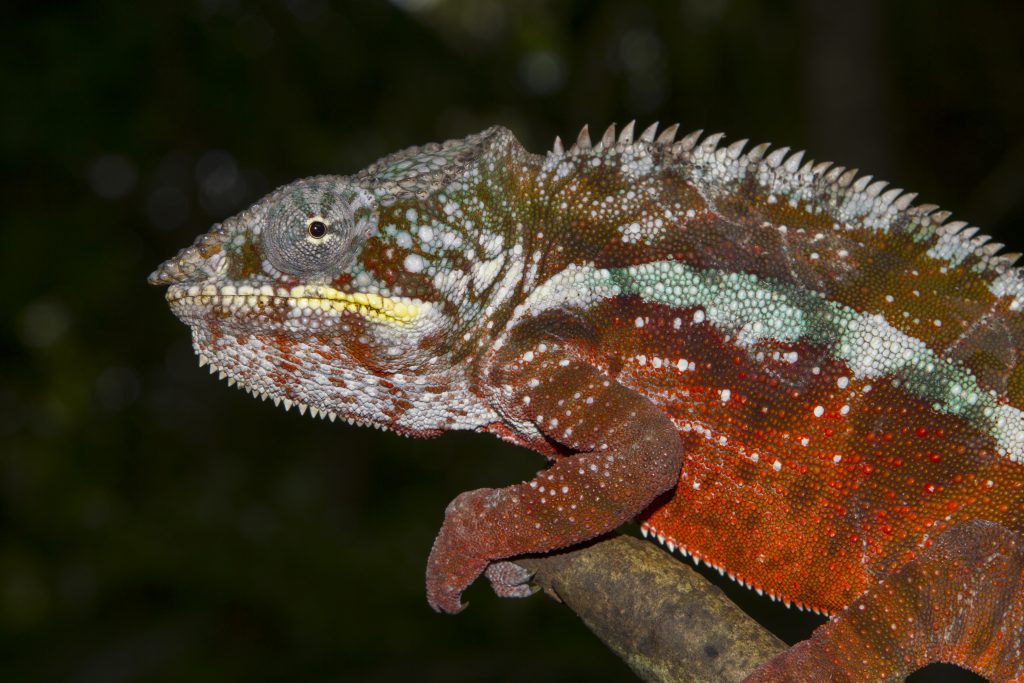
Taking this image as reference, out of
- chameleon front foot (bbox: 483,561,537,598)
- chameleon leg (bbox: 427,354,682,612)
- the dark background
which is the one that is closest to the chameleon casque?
chameleon leg (bbox: 427,354,682,612)

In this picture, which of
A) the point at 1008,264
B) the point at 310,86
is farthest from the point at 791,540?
the point at 310,86

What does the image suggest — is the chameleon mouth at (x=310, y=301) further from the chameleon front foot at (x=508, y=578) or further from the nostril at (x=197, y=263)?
the chameleon front foot at (x=508, y=578)

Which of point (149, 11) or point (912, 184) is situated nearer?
point (149, 11)

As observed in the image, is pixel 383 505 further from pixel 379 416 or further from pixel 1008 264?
pixel 1008 264

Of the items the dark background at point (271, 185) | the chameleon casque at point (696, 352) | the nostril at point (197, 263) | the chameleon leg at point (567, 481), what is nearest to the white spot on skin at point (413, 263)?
the chameleon casque at point (696, 352)

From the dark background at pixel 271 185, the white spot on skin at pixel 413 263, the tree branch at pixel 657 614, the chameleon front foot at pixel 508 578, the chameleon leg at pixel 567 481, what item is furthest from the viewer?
the dark background at pixel 271 185

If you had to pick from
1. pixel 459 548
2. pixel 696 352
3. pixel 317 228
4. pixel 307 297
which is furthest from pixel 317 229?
pixel 696 352

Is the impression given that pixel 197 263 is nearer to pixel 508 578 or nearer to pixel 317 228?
pixel 317 228
